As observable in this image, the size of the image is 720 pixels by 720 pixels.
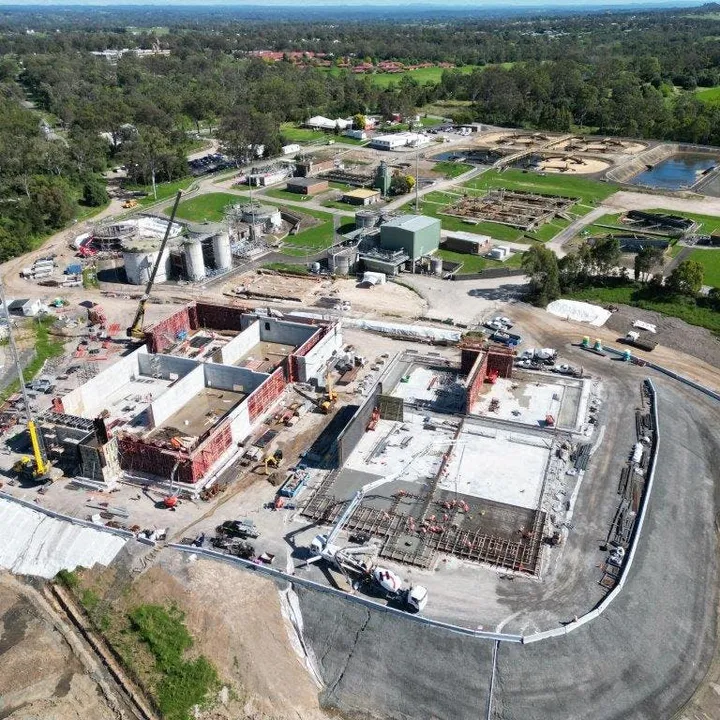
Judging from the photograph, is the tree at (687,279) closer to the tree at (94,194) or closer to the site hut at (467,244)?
the site hut at (467,244)

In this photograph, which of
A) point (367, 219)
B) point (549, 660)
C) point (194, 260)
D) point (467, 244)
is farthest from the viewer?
point (367, 219)

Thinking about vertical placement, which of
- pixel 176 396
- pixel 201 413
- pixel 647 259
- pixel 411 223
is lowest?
pixel 201 413

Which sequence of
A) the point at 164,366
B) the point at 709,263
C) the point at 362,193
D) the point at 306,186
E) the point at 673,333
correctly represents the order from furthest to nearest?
the point at 306,186 < the point at 362,193 < the point at 709,263 < the point at 673,333 < the point at 164,366

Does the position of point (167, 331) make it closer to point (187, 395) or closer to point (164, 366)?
point (164, 366)

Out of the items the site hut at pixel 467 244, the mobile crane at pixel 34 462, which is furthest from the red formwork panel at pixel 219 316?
the site hut at pixel 467 244

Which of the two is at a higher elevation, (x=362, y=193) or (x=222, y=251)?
(x=362, y=193)

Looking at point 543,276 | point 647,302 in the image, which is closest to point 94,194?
point 543,276

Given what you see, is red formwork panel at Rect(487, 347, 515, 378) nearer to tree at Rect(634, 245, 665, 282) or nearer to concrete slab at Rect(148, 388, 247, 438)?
concrete slab at Rect(148, 388, 247, 438)

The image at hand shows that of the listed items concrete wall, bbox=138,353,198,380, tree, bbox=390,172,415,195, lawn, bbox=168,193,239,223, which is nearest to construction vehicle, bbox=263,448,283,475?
concrete wall, bbox=138,353,198,380
